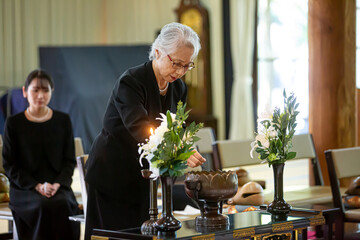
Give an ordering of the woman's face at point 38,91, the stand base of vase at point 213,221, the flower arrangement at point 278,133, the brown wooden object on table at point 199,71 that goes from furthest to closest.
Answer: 1. the brown wooden object on table at point 199,71
2. the woman's face at point 38,91
3. the flower arrangement at point 278,133
4. the stand base of vase at point 213,221

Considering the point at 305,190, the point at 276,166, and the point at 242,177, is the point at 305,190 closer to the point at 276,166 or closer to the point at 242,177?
the point at 242,177

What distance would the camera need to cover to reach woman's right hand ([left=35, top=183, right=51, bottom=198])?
412 centimetres

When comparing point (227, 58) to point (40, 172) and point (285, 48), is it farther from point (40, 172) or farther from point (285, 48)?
point (40, 172)

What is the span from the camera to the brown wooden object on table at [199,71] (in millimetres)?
9992

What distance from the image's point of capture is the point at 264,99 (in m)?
9.92

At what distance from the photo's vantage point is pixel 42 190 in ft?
13.6

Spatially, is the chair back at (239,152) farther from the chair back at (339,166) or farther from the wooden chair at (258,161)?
the chair back at (339,166)

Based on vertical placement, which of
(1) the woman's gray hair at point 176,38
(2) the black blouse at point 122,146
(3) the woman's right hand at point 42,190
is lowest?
(3) the woman's right hand at point 42,190

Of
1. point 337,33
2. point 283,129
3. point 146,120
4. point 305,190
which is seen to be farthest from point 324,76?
point 146,120

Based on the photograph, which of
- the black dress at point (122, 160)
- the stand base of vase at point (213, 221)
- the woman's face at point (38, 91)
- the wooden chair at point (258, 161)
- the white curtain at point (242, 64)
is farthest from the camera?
the white curtain at point (242, 64)

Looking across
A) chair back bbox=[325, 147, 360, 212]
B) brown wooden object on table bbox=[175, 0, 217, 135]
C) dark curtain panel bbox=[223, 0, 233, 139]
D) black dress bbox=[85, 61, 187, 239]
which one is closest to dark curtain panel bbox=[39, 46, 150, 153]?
brown wooden object on table bbox=[175, 0, 217, 135]

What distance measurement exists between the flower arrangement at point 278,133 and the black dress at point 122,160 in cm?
43

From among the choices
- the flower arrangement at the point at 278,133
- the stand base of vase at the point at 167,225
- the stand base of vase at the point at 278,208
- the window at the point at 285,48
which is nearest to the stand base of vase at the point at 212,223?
the stand base of vase at the point at 167,225

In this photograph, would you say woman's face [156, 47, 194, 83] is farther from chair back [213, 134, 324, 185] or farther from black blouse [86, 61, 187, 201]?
chair back [213, 134, 324, 185]
